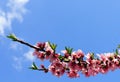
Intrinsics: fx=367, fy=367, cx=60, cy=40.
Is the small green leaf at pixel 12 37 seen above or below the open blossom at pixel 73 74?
above

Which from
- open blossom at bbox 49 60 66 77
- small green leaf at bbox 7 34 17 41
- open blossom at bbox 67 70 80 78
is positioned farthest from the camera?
open blossom at bbox 67 70 80 78

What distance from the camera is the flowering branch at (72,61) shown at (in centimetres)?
1748

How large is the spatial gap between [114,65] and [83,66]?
5.90ft

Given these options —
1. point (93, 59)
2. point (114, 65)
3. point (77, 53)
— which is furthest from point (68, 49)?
point (114, 65)

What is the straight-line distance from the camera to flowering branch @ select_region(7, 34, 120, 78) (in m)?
17.5

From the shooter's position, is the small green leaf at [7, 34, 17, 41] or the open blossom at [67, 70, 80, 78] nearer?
the small green leaf at [7, 34, 17, 41]

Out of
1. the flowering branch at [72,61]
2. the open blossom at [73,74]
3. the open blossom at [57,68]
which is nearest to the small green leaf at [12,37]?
the flowering branch at [72,61]

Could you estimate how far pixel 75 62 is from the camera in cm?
1805

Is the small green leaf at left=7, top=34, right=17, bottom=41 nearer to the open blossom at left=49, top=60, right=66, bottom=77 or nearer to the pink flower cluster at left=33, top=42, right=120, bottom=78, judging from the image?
the pink flower cluster at left=33, top=42, right=120, bottom=78

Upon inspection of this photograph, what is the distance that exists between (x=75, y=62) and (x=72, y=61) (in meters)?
0.17

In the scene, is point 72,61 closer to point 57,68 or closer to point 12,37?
point 57,68

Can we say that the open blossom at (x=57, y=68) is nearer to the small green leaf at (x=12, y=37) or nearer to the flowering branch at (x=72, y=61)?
the flowering branch at (x=72, y=61)

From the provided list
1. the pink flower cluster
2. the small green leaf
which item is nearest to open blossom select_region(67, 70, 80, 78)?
the pink flower cluster

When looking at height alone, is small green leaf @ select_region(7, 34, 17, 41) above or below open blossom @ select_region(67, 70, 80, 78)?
above
